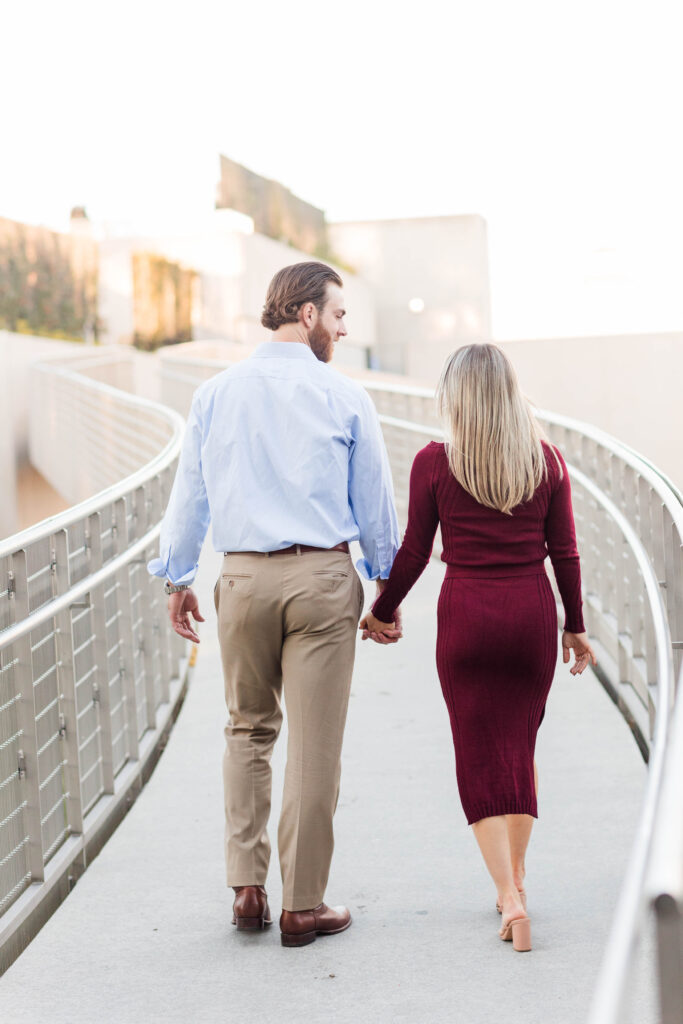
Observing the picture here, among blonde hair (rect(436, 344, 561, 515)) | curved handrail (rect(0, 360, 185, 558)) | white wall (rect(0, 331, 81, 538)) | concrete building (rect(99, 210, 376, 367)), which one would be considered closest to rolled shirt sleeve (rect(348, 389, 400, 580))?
blonde hair (rect(436, 344, 561, 515))

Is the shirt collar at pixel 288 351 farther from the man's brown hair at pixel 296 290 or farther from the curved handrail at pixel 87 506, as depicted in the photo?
the curved handrail at pixel 87 506

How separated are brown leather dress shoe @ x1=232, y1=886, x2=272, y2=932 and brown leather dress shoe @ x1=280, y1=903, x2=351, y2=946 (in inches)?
4.3

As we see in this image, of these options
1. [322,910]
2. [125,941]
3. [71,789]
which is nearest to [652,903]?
[322,910]

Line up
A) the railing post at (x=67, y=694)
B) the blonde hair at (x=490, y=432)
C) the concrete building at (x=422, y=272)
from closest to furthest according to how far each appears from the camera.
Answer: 1. the blonde hair at (x=490, y=432)
2. the railing post at (x=67, y=694)
3. the concrete building at (x=422, y=272)

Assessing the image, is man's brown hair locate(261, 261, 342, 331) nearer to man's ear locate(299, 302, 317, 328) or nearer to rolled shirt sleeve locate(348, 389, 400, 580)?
man's ear locate(299, 302, 317, 328)

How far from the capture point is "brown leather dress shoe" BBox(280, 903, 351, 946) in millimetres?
3141

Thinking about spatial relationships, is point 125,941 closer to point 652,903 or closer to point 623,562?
point 652,903

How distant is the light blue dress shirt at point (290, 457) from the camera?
307cm

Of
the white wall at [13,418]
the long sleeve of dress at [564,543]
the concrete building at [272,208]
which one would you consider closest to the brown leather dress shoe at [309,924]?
the long sleeve of dress at [564,543]

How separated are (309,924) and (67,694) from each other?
1095 millimetres

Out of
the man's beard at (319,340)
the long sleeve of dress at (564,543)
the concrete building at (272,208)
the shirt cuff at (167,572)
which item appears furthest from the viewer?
the concrete building at (272,208)

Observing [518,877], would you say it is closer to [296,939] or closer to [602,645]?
[296,939]

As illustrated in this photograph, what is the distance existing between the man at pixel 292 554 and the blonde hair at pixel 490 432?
9.8 inches

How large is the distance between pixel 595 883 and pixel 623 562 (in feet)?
7.57
